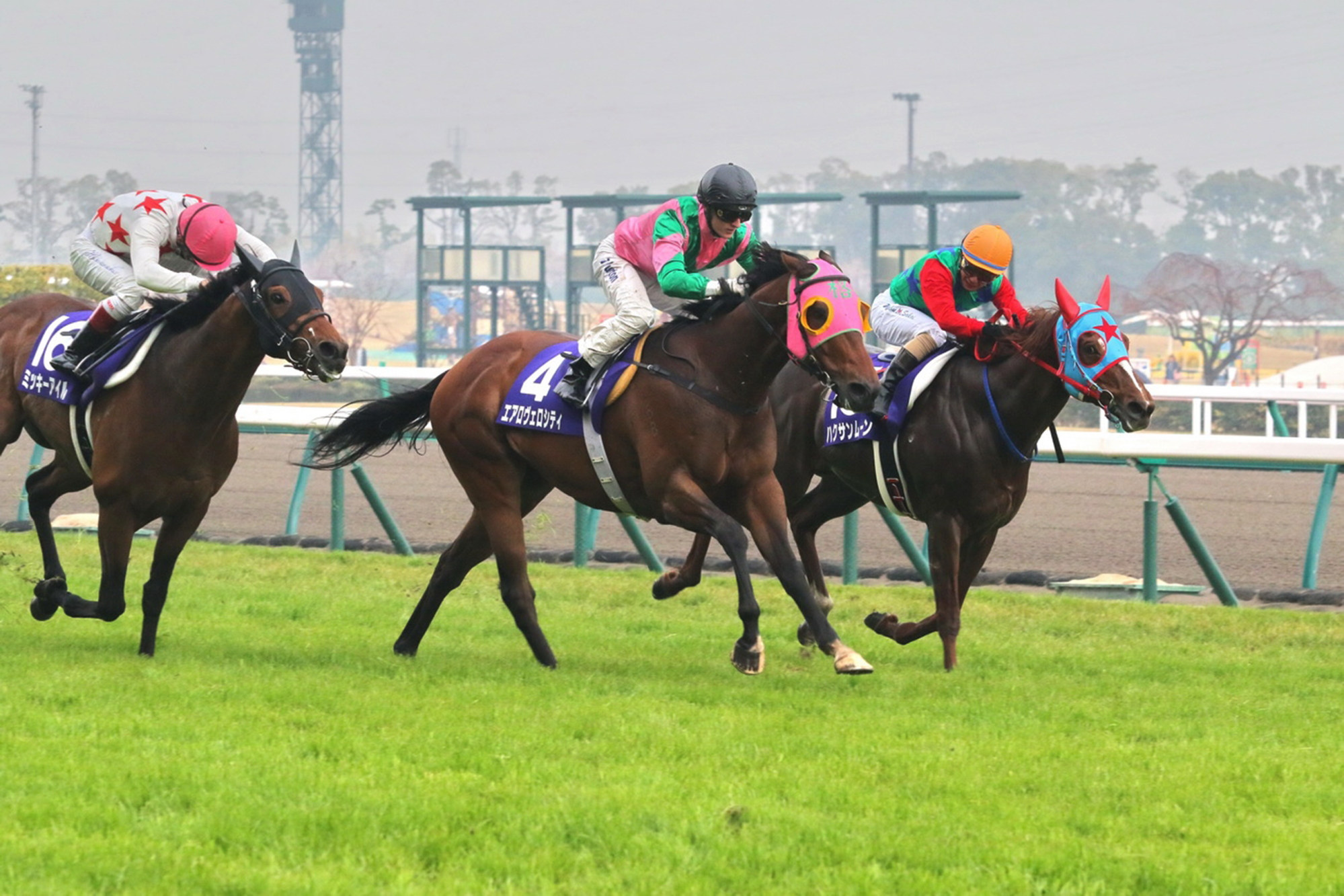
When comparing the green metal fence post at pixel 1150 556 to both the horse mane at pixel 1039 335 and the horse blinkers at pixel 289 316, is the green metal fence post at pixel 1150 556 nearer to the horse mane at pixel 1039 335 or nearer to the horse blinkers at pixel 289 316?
the horse mane at pixel 1039 335

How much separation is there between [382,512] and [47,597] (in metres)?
3.48

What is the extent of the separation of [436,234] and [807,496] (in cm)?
12731

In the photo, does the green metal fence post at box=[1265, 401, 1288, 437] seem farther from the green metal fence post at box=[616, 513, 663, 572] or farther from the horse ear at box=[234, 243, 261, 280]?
the horse ear at box=[234, 243, 261, 280]

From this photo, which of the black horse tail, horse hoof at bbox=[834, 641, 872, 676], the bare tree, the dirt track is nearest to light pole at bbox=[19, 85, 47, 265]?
the bare tree

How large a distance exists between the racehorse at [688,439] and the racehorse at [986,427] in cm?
60

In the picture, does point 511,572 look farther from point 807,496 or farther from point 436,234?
point 436,234

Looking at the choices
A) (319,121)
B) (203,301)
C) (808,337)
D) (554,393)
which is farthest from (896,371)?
(319,121)

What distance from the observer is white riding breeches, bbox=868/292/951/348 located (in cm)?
724

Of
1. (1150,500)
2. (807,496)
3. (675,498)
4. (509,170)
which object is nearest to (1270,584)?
(1150,500)

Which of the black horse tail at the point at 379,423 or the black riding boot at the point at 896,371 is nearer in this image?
the black riding boot at the point at 896,371

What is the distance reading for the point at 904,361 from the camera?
7020mm

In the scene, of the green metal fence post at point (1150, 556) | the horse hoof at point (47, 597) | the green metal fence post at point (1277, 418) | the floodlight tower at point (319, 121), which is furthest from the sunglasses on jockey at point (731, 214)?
the floodlight tower at point (319, 121)

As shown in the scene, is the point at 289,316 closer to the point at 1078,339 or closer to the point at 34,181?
the point at 1078,339

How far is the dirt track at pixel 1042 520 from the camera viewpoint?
1032 centimetres
